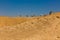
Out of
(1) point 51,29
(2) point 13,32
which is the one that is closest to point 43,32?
(1) point 51,29

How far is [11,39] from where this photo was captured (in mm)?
11008

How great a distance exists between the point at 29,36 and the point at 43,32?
4.02 ft

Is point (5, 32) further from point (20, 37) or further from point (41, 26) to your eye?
point (41, 26)

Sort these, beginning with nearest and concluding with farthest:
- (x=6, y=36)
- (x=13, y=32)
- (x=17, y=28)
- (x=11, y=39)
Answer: (x=11, y=39) < (x=6, y=36) < (x=13, y=32) < (x=17, y=28)

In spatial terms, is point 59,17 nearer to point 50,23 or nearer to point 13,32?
point 50,23

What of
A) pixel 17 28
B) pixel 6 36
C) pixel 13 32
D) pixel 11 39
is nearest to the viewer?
pixel 11 39

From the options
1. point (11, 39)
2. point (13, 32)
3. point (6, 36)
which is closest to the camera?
point (11, 39)

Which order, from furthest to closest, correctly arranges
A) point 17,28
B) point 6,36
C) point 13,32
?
point 17,28, point 13,32, point 6,36

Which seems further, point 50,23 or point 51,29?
point 50,23

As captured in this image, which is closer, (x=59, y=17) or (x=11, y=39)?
(x=11, y=39)

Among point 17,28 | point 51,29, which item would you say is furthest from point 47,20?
point 17,28

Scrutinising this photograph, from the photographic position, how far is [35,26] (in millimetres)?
13219

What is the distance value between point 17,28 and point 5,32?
113 cm

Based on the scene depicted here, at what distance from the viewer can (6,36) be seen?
11758mm
